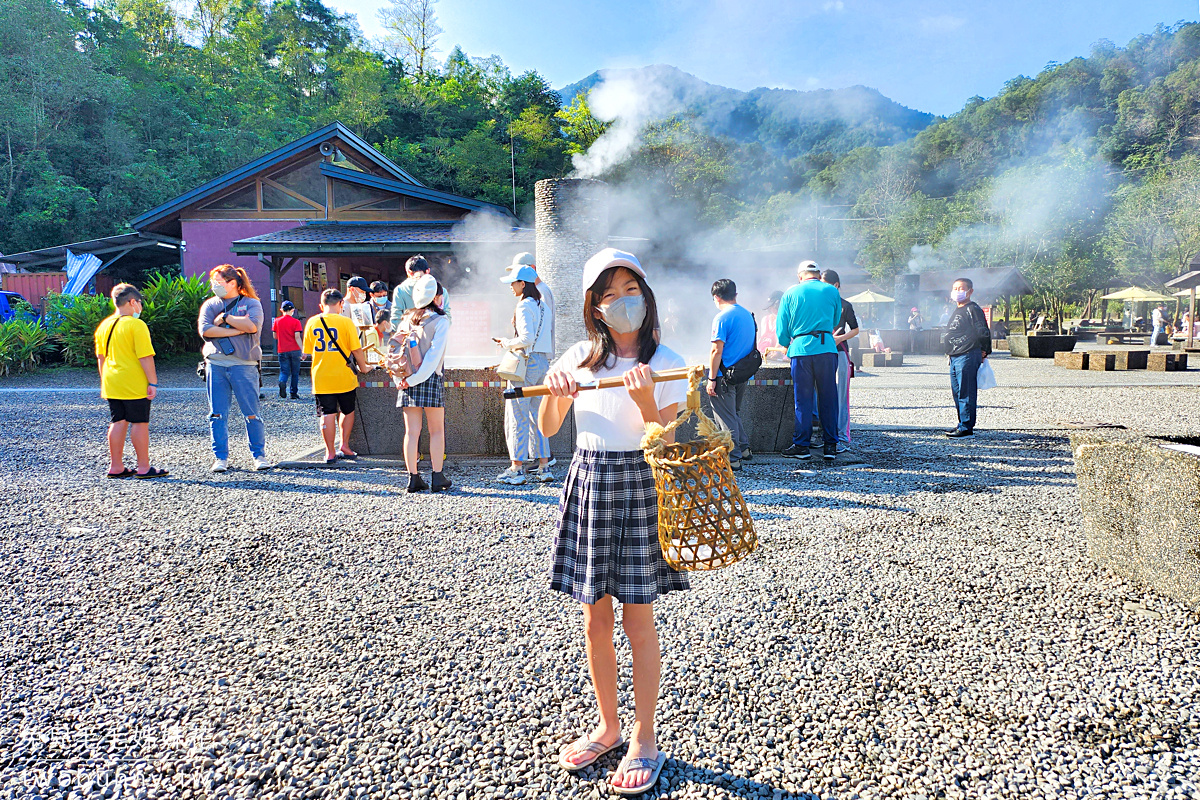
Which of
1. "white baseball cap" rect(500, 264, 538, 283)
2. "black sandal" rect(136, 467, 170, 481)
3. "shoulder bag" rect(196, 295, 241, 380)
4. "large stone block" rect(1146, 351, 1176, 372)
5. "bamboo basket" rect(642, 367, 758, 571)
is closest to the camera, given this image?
"bamboo basket" rect(642, 367, 758, 571)

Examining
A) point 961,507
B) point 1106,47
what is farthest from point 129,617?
point 1106,47

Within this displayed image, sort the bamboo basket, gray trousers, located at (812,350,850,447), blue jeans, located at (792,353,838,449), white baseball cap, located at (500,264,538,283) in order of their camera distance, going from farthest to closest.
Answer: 1. gray trousers, located at (812,350,850,447)
2. blue jeans, located at (792,353,838,449)
3. white baseball cap, located at (500,264,538,283)
4. the bamboo basket

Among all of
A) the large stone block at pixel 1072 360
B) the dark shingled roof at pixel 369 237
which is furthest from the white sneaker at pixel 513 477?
the large stone block at pixel 1072 360

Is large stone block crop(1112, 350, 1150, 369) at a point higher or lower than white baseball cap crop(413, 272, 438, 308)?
lower

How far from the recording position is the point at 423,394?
211 inches

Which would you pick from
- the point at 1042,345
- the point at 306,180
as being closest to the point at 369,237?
the point at 306,180

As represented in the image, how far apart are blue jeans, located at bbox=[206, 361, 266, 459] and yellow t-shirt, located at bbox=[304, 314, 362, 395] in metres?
0.56

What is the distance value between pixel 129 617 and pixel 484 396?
157 inches

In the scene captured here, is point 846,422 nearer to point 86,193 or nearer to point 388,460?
point 388,460

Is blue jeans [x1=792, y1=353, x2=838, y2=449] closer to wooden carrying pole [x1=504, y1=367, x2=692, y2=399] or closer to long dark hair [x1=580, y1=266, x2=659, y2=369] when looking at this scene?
long dark hair [x1=580, y1=266, x2=659, y2=369]

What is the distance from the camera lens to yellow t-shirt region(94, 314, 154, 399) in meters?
5.86

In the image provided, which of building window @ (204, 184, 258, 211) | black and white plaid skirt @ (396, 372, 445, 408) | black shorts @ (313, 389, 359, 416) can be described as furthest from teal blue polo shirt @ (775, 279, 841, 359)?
→ building window @ (204, 184, 258, 211)

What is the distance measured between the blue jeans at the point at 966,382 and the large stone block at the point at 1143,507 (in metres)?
3.63

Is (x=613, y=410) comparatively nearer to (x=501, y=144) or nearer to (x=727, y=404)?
(x=727, y=404)
